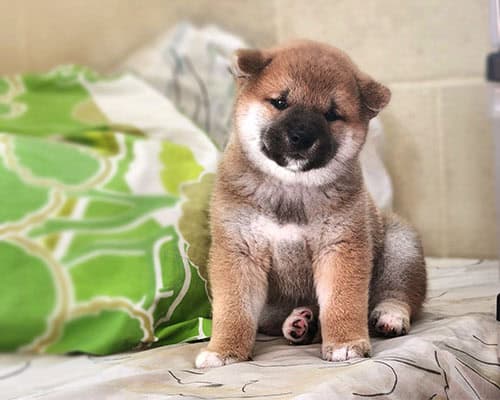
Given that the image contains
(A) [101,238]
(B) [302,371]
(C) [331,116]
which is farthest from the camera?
(A) [101,238]

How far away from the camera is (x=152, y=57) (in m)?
1.86

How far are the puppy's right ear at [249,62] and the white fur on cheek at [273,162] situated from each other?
0.15 feet

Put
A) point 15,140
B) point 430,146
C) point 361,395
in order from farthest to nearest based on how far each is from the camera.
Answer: point 430,146 < point 15,140 < point 361,395

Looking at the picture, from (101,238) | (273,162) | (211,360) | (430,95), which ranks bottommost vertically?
(211,360)

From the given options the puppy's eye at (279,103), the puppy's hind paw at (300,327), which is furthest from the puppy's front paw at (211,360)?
the puppy's eye at (279,103)

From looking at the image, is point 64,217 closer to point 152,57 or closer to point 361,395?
point 361,395

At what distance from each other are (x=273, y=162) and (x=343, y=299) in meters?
0.20

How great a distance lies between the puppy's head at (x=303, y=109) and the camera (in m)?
0.96

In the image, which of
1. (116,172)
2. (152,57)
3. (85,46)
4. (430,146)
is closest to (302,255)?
(116,172)

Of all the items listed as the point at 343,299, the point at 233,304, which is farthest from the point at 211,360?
the point at 343,299

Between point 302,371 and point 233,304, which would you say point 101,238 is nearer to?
point 233,304

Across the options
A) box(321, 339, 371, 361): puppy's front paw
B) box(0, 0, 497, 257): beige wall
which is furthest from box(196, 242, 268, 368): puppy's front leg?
box(0, 0, 497, 257): beige wall

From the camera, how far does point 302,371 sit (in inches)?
34.5

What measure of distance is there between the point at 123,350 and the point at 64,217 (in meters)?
0.23
